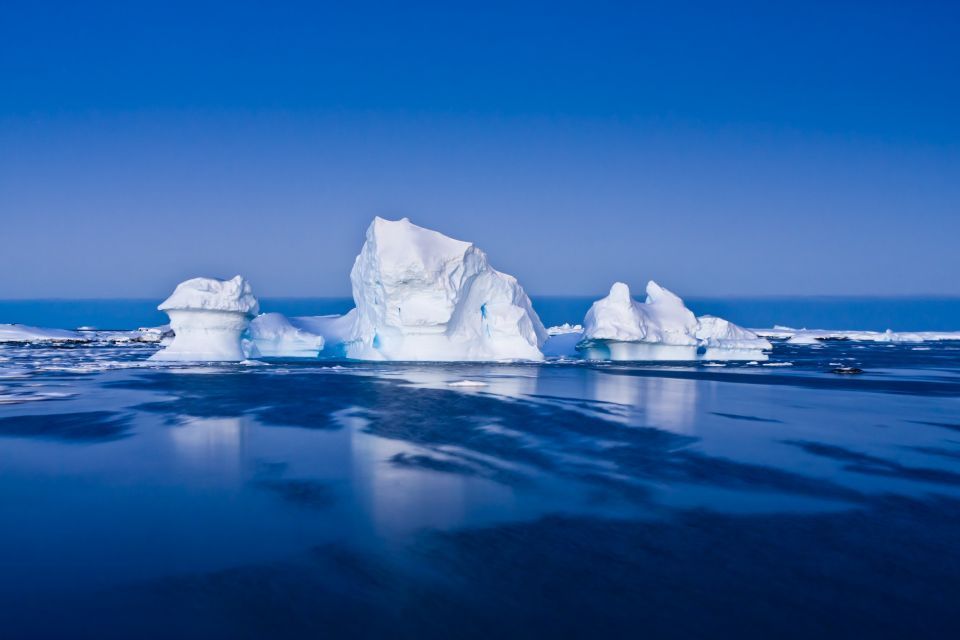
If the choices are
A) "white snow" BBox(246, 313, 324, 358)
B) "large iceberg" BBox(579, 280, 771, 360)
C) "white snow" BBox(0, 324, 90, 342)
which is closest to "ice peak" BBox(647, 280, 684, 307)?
"large iceberg" BBox(579, 280, 771, 360)

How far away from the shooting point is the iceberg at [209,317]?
2167cm

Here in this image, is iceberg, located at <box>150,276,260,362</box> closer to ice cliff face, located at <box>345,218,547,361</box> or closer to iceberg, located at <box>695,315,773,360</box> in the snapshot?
ice cliff face, located at <box>345,218,547,361</box>

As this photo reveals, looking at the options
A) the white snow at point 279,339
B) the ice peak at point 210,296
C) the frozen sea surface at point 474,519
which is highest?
the ice peak at point 210,296

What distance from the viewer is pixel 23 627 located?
15.0 feet

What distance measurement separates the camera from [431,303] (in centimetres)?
2284

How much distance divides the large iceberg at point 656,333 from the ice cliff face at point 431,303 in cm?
232

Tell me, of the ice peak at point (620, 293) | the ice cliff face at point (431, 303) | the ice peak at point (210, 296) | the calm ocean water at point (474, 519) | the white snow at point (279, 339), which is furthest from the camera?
the white snow at point (279, 339)

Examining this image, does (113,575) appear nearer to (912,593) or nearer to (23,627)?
(23,627)

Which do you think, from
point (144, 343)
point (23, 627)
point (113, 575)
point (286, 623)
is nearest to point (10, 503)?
point (113, 575)

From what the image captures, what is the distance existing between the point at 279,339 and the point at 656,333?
13057 mm

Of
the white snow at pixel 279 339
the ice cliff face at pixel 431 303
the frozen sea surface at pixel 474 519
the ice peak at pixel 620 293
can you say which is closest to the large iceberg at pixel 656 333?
the ice peak at pixel 620 293

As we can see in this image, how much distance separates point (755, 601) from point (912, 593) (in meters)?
1.16

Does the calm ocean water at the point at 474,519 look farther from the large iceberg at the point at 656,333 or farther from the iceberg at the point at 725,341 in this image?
the iceberg at the point at 725,341

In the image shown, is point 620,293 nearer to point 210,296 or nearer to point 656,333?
point 656,333
